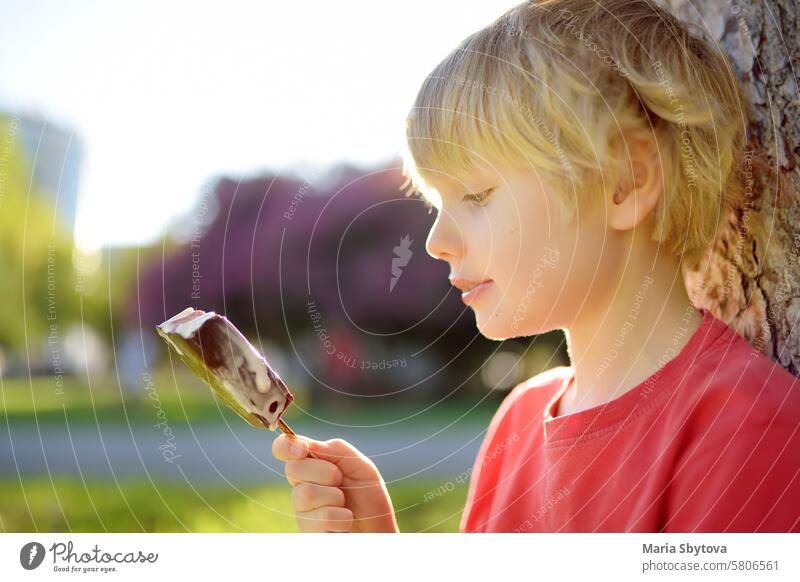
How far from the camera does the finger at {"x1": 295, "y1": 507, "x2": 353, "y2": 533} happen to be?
843 mm

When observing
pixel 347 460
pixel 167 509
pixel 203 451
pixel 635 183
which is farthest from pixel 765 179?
pixel 203 451

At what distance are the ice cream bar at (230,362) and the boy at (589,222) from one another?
0.13ft

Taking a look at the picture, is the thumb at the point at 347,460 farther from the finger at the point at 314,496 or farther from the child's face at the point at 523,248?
the child's face at the point at 523,248

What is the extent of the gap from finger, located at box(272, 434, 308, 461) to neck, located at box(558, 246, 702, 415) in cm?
29

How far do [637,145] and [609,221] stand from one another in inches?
3.1

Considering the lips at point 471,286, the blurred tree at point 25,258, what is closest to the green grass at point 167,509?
the blurred tree at point 25,258

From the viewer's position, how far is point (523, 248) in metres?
0.82

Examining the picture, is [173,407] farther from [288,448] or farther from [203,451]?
[288,448]

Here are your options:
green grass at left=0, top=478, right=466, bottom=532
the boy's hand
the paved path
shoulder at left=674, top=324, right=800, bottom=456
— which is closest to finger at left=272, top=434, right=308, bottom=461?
the boy's hand

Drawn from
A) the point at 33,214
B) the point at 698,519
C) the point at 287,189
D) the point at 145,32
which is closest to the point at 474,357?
the point at 287,189

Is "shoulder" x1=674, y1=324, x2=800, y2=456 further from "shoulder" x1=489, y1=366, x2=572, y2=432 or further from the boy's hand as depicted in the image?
the boy's hand

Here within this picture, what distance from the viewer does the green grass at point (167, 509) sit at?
7.25 feet

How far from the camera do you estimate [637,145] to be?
818 millimetres

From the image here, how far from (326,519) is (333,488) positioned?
31 mm
